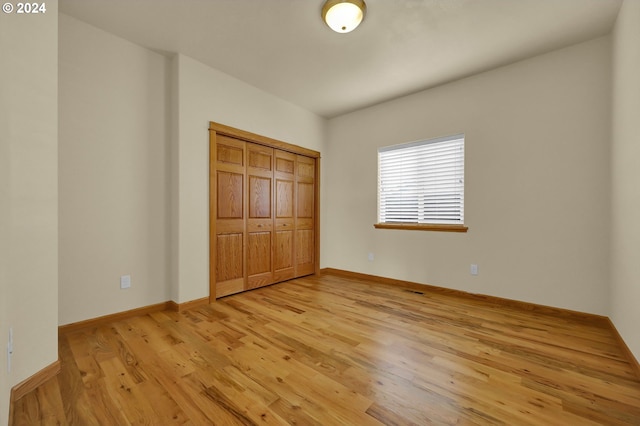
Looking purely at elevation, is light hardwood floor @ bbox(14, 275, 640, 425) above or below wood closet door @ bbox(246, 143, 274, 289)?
below

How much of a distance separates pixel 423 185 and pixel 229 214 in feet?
8.56

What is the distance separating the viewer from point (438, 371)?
175cm

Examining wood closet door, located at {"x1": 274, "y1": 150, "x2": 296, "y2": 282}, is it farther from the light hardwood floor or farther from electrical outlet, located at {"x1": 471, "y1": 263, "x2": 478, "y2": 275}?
electrical outlet, located at {"x1": 471, "y1": 263, "x2": 478, "y2": 275}

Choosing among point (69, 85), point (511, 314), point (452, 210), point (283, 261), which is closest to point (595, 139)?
→ point (452, 210)

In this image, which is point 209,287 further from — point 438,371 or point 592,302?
point 592,302

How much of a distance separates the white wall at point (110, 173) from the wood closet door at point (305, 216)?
1.94 m

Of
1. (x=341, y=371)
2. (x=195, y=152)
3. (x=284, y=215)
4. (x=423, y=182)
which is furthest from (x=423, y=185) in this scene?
(x=195, y=152)

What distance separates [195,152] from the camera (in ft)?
9.84

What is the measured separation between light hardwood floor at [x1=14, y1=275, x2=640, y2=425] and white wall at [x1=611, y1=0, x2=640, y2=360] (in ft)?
1.14

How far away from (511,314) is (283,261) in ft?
9.44

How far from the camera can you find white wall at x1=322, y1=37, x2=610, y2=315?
256cm

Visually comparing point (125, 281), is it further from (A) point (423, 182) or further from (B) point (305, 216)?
(A) point (423, 182)

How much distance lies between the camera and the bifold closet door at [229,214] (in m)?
3.25

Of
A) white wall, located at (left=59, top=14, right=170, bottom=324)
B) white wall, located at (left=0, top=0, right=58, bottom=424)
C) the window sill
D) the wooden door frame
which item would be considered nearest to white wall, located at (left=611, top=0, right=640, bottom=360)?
the window sill
